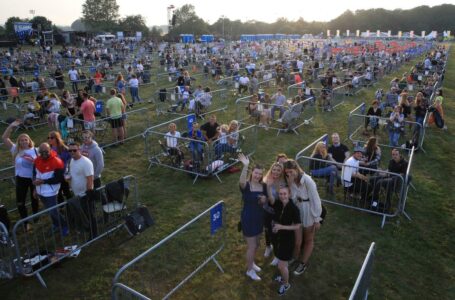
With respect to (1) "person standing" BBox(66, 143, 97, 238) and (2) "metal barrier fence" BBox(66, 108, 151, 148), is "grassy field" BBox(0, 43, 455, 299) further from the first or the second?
(2) "metal barrier fence" BBox(66, 108, 151, 148)

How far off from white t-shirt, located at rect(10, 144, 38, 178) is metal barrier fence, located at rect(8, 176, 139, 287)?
866 mm

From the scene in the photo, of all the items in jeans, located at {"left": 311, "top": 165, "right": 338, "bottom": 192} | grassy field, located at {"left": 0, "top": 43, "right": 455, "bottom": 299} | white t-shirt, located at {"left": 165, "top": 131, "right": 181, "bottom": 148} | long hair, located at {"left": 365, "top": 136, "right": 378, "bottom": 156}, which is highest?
long hair, located at {"left": 365, "top": 136, "right": 378, "bottom": 156}

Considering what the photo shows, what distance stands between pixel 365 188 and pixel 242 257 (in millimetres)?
3228

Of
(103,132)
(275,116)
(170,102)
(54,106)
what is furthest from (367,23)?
(103,132)

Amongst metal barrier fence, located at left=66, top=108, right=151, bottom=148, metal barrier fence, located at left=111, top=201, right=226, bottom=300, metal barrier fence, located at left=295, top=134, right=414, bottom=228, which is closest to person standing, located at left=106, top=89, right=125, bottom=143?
metal barrier fence, located at left=66, top=108, right=151, bottom=148

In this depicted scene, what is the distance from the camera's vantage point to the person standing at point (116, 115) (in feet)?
39.5

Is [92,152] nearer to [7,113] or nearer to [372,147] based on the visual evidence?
[372,147]

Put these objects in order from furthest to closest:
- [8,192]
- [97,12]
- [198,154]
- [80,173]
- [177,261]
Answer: [97,12], [198,154], [8,192], [80,173], [177,261]

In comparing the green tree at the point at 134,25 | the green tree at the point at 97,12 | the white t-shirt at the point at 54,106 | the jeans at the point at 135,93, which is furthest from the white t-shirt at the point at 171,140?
the green tree at the point at 97,12

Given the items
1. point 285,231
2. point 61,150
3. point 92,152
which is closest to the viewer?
point 285,231

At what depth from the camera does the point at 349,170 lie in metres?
7.68

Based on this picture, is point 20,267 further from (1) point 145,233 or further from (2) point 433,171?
(2) point 433,171

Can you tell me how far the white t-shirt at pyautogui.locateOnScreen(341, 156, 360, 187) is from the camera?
7650 millimetres

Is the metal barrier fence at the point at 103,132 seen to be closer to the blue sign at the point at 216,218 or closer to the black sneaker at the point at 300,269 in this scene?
the blue sign at the point at 216,218
